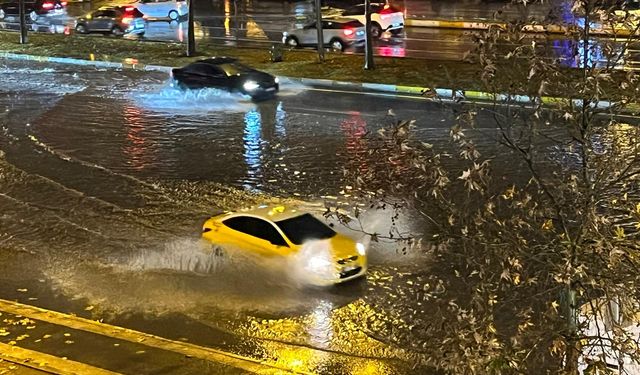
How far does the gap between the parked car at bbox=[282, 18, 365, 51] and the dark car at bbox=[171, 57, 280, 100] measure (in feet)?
24.4

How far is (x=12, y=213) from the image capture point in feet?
51.9

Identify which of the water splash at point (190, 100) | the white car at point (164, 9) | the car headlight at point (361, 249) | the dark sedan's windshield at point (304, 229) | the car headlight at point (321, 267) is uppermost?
the white car at point (164, 9)

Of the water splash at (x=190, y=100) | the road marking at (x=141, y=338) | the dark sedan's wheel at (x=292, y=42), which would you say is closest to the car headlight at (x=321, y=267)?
the road marking at (x=141, y=338)

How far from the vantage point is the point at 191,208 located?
15789 mm

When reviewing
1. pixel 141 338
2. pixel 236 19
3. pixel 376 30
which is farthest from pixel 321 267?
pixel 236 19

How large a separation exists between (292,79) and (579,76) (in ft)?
74.7

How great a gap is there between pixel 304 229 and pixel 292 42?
2207 centimetres

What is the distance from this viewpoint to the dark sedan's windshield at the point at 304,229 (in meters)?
12.7

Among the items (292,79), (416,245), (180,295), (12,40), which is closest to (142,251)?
(180,295)

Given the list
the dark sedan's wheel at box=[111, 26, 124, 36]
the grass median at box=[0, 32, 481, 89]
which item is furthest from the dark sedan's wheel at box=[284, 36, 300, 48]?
the dark sedan's wheel at box=[111, 26, 124, 36]

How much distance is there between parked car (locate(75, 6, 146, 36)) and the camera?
40.3m

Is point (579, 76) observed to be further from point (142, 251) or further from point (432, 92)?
point (142, 251)

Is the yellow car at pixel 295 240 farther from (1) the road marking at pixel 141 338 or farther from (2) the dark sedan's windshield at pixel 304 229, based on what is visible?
(1) the road marking at pixel 141 338

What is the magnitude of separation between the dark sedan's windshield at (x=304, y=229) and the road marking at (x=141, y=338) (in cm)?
314
